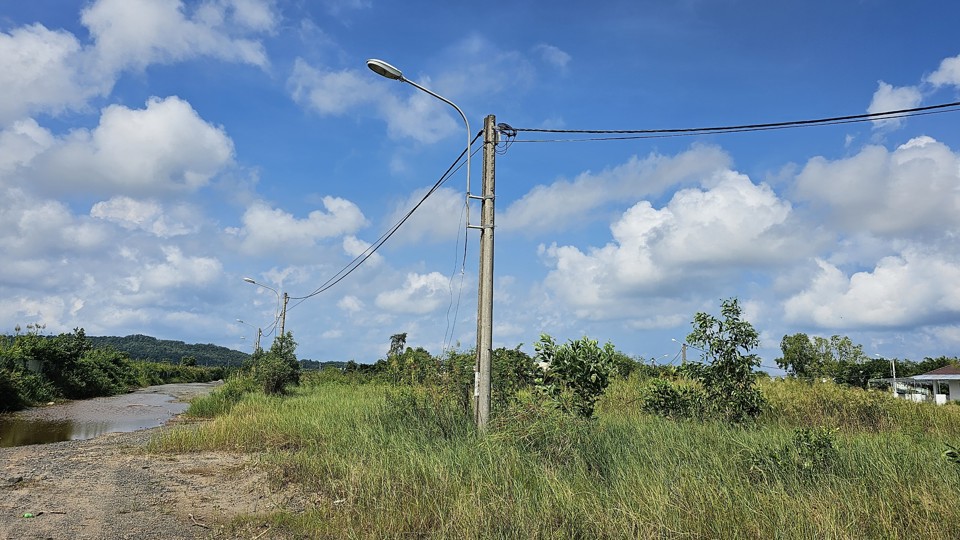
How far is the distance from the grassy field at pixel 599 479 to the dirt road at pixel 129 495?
0.56m

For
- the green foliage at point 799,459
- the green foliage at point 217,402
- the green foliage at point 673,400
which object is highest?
the green foliage at point 673,400

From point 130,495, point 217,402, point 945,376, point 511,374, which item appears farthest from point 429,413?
point 945,376

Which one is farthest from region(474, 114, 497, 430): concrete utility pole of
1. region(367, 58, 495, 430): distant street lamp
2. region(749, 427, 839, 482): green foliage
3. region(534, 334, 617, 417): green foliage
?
region(749, 427, 839, 482): green foliage

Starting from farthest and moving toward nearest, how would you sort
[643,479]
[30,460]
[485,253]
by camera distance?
[30,460] < [485,253] < [643,479]

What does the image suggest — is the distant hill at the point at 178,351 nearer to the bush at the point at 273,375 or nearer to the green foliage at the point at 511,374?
the bush at the point at 273,375

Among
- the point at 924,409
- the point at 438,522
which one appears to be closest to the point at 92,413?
the point at 438,522

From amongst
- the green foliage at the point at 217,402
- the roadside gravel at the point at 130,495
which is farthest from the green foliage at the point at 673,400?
the green foliage at the point at 217,402

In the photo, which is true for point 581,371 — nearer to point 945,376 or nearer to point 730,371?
point 730,371

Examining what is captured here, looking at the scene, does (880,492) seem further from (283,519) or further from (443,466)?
(283,519)

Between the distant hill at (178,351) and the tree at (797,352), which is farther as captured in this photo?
the distant hill at (178,351)

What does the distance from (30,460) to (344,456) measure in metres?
6.35

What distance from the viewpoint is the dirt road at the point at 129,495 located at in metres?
6.30

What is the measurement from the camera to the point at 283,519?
6.40m

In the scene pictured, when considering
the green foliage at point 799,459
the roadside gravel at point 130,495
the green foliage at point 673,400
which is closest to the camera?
the roadside gravel at point 130,495
